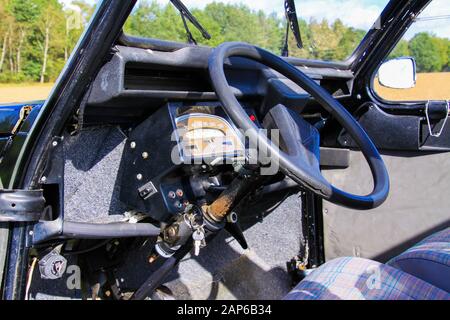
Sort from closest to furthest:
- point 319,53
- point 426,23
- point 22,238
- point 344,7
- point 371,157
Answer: point 22,238
point 371,157
point 344,7
point 426,23
point 319,53

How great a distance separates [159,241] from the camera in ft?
6.56

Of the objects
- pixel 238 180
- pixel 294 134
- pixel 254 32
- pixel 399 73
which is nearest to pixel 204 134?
pixel 238 180

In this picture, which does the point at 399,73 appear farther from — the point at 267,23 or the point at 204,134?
the point at 204,134

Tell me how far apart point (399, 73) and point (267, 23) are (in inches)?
26.9

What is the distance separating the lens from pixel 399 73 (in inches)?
94.6

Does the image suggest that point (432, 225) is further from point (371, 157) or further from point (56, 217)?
point (56, 217)

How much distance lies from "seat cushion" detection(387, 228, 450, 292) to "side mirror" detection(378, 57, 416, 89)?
98cm

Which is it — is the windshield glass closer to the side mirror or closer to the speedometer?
the side mirror

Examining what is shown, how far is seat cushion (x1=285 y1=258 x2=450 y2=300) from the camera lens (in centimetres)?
133

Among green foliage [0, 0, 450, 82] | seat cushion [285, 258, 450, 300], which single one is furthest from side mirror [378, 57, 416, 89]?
seat cushion [285, 258, 450, 300]

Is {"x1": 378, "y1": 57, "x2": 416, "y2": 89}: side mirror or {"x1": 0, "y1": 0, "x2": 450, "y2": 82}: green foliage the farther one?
{"x1": 378, "y1": 57, "x2": 416, "y2": 89}: side mirror

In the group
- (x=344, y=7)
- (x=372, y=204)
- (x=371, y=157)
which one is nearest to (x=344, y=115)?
(x=371, y=157)

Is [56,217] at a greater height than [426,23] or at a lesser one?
lesser
